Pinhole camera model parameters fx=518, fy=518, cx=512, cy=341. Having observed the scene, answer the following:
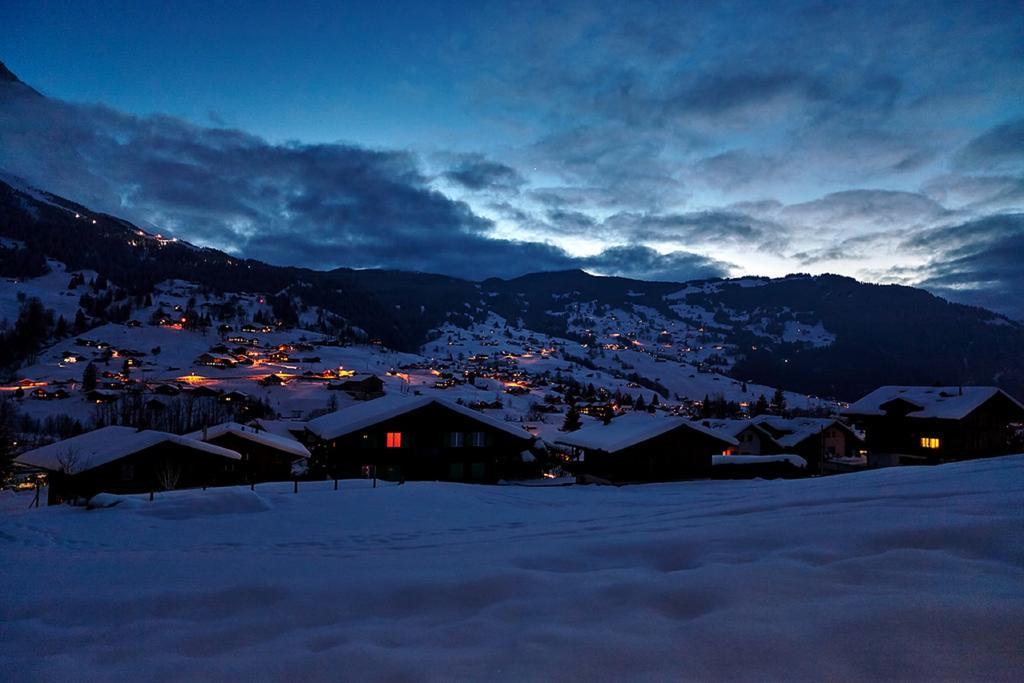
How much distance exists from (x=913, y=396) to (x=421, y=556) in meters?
54.0

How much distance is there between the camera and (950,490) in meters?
7.68

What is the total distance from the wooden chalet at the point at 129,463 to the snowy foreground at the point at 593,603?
24.7 meters

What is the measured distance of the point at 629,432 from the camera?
34.2m

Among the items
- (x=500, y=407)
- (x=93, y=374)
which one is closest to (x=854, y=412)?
(x=500, y=407)

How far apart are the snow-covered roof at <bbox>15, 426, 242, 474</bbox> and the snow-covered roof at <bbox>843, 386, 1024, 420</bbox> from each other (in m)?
52.5

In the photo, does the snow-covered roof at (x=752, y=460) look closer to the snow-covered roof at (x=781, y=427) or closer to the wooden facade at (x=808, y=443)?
the snow-covered roof at (x=781, y=427)

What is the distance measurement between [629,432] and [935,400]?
3051 centimetres

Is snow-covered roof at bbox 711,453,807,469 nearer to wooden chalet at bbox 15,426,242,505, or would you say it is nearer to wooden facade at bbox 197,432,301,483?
wooden facade at bbox 197,432,301,483

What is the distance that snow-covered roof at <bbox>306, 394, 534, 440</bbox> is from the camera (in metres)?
32.4

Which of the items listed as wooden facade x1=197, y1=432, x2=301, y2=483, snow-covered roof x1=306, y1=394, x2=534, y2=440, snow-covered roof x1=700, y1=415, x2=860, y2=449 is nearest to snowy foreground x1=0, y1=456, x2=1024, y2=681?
snow-covered roof x1=306, y1=394, x2=534, y2=440

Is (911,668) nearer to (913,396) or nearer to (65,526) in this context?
(65,526)

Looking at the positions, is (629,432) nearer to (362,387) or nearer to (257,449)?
(257,449)

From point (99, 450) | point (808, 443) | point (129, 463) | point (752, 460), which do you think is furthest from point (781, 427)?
point (99, 450)

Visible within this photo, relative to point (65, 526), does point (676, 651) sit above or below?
above
